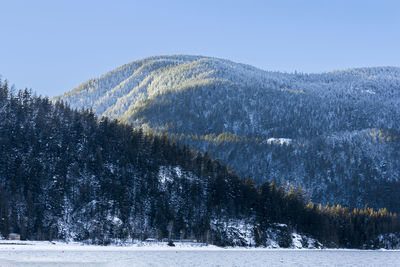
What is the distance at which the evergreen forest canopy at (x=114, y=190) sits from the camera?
14250 centimetres

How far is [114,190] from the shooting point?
524 ft

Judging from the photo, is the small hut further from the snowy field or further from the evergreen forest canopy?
the snowy field

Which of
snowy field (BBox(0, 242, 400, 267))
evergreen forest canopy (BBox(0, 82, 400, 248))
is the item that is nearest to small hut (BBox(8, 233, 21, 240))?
evergreen forest canopy (BBox(0, 82, 400, 248))

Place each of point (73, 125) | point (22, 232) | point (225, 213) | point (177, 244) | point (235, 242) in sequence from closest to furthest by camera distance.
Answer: point (22, 232) → point (177, 244) → point (235, 242) → point (225, 213) → point (73, 125)

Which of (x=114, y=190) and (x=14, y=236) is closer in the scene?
(x=14, y=236)

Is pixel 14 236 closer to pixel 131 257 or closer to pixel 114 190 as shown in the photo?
pixel 114 190

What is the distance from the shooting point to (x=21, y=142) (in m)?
165

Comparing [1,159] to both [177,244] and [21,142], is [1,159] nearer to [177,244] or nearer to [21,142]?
[21,142]

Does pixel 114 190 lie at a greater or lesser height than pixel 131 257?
greater

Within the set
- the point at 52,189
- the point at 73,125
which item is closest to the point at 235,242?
the point at 52,189

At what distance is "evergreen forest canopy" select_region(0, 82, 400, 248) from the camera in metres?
142

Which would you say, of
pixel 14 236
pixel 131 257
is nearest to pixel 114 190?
pixel 14 236

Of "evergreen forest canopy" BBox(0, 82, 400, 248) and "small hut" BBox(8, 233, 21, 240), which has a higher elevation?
"evergreen forest canopy" BBox(0, 82, 400, 248)

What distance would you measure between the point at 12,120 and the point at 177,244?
74732mm
